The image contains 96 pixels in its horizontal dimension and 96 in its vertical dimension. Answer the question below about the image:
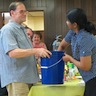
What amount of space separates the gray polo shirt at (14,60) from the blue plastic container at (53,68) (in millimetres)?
127

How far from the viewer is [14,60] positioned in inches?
82.8

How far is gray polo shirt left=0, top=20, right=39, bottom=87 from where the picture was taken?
2051mm

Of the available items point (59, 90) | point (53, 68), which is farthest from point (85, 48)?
point (59, 90)

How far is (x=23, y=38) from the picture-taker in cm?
214

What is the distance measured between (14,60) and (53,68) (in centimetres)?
37

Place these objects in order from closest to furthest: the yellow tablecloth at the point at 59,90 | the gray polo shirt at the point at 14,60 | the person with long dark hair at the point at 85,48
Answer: the person with long dark hair at the point at 85,48 < the gray polo shirt at the point at 14,60 < the yellow tablecloth at the point at 59,90

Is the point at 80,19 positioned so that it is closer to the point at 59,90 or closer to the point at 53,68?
the point at 53,68

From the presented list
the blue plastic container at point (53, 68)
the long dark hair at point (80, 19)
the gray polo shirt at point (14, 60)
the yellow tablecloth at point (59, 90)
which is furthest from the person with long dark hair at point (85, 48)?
the gray polo shirt at point (14, 60)

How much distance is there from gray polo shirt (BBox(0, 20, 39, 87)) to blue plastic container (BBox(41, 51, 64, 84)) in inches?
5.0

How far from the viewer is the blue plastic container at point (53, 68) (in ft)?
6.82

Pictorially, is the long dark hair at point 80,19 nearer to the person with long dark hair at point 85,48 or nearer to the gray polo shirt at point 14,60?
the person with long dark hair at point 85,48

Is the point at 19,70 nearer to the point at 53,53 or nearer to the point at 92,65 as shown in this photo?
the point at 53,53

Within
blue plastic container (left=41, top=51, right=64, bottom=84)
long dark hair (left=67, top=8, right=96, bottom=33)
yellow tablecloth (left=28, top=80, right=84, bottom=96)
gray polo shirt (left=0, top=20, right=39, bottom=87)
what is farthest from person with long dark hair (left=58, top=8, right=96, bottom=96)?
gray polo shirt (left=0, top=20, right=39, bottom=87)

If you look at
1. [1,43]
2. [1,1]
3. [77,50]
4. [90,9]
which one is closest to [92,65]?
[77,50]
